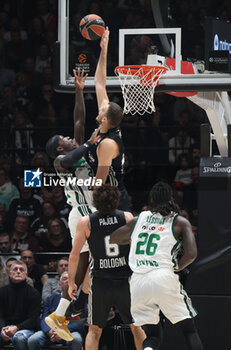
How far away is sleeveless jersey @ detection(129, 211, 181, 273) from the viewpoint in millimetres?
6547

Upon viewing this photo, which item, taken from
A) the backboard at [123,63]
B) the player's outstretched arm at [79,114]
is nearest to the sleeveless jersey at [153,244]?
the backboard at [123,63]

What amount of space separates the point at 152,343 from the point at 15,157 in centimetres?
638

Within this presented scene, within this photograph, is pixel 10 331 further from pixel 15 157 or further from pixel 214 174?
pixel 15 157

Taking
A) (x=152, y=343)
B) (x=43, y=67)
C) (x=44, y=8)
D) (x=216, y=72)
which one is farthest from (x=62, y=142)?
(x=44, y=8)

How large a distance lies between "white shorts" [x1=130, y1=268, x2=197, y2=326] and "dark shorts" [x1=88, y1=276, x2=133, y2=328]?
367 millimetres

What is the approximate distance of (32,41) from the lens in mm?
13867

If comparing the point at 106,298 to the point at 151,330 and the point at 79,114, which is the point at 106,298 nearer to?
the point at 151,330

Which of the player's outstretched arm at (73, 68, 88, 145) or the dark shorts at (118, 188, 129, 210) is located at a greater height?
the player's outstretched arm at (73, 68, 88, 145)

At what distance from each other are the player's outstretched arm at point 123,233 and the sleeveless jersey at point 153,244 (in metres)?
0.08

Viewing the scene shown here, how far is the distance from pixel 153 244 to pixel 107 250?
60cm

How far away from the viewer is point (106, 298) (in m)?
6.98

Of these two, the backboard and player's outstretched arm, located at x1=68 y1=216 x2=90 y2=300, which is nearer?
player's outstretched arm, located at x1=68 y1=216 x2=90 y2=300

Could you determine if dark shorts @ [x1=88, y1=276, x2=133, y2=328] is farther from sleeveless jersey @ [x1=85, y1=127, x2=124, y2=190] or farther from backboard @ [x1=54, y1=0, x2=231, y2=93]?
backboard @ [x1=54, y1=0, x2=231, y2=93]

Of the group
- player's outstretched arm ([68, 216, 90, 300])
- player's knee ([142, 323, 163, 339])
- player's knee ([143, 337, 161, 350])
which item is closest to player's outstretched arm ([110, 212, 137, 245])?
player's outstretched arm ([68, 216, 90, 300])
